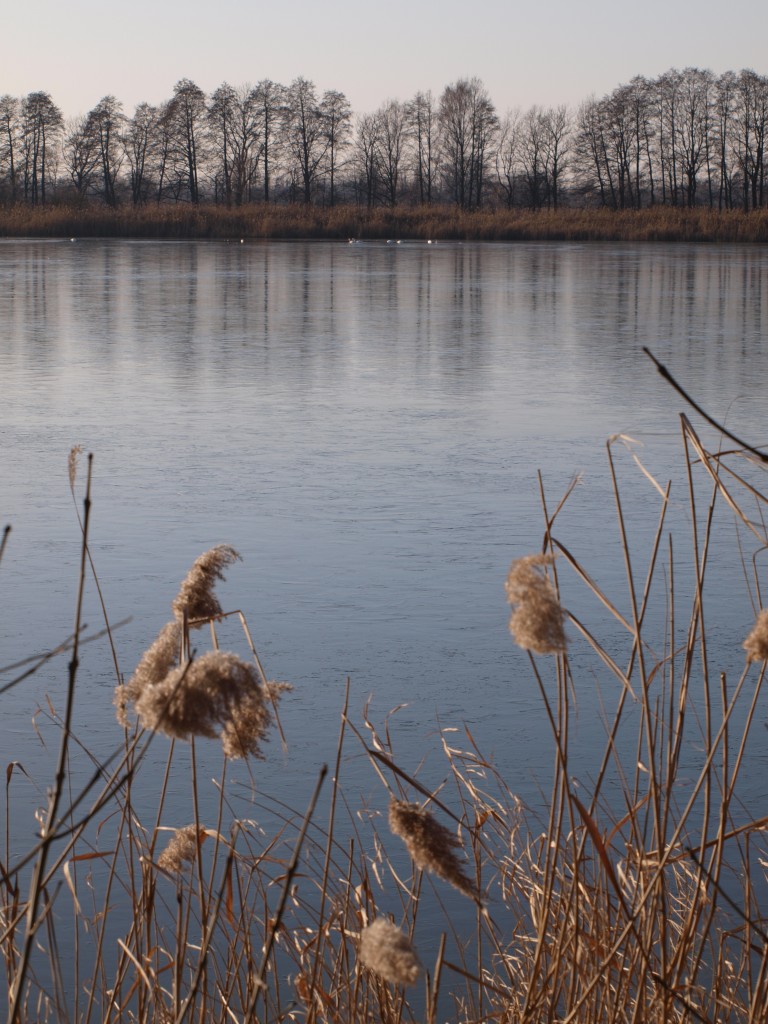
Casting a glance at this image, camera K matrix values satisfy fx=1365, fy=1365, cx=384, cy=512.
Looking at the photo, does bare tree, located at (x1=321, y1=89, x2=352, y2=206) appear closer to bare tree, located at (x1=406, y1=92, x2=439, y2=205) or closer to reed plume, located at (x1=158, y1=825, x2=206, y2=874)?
bare tree, located at (x1=406, y1=92, x2=439, y2=205)

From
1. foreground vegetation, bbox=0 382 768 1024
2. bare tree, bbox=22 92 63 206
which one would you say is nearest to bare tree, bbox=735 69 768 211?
bare tree, bbox=22 92 63 206

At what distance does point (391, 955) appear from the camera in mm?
995

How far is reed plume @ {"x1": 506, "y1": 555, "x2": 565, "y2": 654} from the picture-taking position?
1.19 m

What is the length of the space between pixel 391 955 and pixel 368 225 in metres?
40.7

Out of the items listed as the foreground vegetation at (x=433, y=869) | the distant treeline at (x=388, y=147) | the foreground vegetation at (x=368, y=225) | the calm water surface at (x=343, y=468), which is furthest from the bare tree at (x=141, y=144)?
the foreground vegetation at (x=433, y=869)

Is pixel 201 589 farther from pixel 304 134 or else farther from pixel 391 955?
pixel 304 134

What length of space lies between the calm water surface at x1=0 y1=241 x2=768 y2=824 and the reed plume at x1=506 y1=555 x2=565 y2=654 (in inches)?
81.4

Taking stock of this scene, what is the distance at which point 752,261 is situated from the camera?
80.7ft

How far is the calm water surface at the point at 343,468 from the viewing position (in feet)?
13.1

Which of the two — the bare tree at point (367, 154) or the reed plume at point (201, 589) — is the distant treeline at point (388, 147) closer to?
the bare tree at point (367, 154)

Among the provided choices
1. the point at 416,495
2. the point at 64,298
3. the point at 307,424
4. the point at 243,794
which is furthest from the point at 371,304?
the point at 243,794

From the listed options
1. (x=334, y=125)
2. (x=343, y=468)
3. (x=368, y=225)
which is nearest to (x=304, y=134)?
(x=334, y=125)

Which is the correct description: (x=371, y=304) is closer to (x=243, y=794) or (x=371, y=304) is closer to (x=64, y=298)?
(x=64, y=298)

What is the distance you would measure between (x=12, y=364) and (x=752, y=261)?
17.3 m
